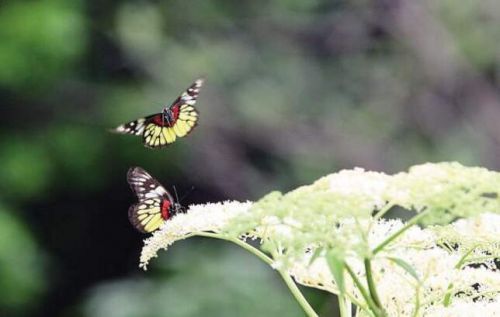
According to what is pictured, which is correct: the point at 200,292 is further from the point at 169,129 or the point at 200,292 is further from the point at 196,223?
the point at 196,223

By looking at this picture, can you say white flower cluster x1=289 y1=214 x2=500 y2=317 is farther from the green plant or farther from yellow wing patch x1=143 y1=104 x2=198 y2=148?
yellow wing patch x1=143 y1=104 x2=198 y2=148

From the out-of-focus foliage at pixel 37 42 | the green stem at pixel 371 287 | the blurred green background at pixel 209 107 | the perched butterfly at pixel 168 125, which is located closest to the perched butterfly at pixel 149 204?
the perched butterfly at pixel 168 125

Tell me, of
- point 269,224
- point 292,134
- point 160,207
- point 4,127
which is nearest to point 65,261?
point 4,127

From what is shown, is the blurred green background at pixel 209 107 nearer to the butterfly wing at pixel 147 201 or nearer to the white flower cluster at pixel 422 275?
the butterfly wing at pixel 147 201

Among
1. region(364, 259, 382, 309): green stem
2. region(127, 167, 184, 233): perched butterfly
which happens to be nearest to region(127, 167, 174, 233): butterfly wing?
region(127, 167, 184, 233): perched butterfly

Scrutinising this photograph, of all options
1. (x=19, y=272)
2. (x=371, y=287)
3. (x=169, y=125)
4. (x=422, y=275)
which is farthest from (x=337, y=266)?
(x=19, y=272)

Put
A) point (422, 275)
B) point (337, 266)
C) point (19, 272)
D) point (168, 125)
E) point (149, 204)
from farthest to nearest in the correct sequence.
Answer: point (19, 272) < point (168, 125) < point (149, 204) < point (422, 275) < point (337, 266)

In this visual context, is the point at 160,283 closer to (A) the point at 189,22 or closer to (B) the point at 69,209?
(B) the point at 69,209
